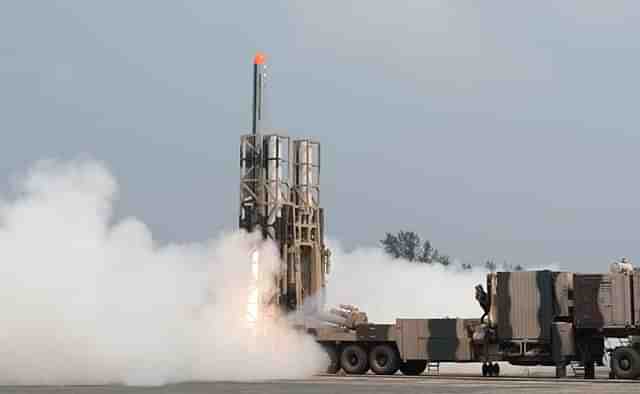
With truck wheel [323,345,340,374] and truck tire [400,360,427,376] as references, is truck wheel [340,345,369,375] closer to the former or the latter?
truck wheel [323,345,340,374]

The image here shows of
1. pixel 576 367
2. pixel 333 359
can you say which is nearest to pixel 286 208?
pixel 333 359

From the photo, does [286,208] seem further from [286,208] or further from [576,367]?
[576,367]

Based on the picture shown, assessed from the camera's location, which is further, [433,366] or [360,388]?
[433,366]

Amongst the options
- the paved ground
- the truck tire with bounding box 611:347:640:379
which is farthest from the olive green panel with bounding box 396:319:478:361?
the paved ground

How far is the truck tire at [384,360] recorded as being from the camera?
50.1m

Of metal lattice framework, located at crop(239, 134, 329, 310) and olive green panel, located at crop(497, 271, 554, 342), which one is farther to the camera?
metal lattice framework, located at crop(239, 134, 329, 310)

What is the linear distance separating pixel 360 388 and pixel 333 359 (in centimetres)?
1432

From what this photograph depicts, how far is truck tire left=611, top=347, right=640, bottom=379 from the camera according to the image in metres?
44.5

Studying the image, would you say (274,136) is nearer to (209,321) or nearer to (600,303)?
(209,321)

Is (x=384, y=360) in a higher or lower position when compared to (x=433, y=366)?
higher

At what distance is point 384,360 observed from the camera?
1982 inches

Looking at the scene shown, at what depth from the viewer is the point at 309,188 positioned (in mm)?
54688

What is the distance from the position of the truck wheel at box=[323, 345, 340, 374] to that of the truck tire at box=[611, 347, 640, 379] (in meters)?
10.9

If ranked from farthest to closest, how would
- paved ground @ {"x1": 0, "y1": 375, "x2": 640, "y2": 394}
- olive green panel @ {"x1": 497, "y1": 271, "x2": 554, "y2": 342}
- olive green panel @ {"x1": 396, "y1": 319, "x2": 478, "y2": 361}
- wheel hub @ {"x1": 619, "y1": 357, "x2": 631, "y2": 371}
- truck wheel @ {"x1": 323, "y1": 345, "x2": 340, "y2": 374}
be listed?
truck wheel @ {"x1": 323, "y1": 345, "x2": 340, "y2": 374} → olive green panel @ {"x1": 396, "y1": 319, "x2": 478, "y2": 361} → olive green panel @ {"x1": 497, "y1": 271, "x2": 554, "y2": 342} → wheel hub @ {"x1": 619, "y1": 357, "x2": 631, "y2": 371} → paved ground @ {"x1": 0, "y1": 375, "x2": 640, "y2": 394}
